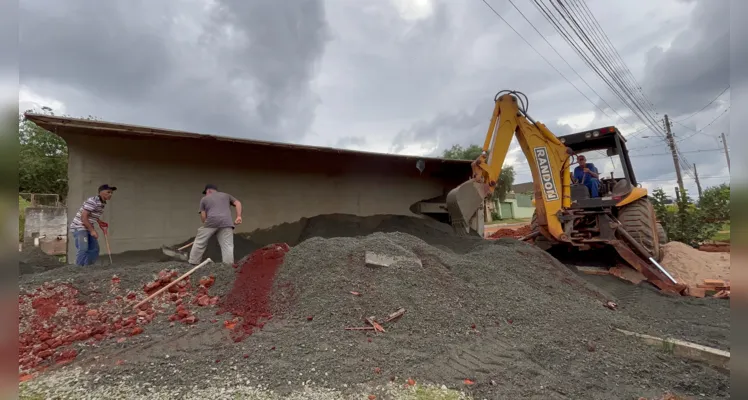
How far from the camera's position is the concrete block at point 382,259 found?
13.0ft

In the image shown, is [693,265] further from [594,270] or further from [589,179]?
[589,179]

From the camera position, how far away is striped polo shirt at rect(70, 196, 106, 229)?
4973 millimetres

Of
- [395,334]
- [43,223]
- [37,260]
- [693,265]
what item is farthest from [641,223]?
[43,223]

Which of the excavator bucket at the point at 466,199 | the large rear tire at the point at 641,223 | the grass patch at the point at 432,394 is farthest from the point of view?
the excavator bucket at the point at 466,199

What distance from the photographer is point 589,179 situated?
6.21 metres

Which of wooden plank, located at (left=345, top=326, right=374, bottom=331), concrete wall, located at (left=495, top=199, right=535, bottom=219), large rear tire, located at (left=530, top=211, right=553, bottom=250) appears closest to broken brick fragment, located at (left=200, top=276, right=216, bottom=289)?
wooden plank, located at (left=345, top=326, right=374, bottom=331)

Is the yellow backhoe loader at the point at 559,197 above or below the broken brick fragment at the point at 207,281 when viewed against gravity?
above

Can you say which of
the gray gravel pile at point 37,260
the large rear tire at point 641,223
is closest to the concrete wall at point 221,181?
the gray gravel pile at point 37,260

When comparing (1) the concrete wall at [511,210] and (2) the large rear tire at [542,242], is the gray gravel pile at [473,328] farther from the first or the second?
(1) the concrete wall at [511,210]

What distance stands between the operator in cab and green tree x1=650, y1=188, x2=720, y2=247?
5136mm

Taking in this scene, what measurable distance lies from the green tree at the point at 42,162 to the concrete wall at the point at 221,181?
15165 mm

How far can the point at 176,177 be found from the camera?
21.9ft

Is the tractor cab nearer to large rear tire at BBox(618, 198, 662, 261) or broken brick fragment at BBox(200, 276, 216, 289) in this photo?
large rear tire at BBox(618, 198, 662, 261)

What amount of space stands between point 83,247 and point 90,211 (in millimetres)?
519
